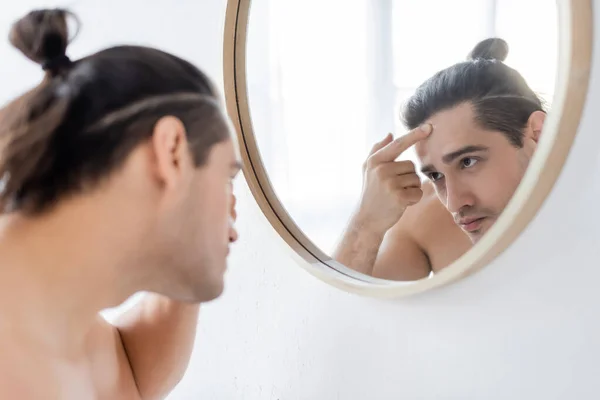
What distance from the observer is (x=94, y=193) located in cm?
56

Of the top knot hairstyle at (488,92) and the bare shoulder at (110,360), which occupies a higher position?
the top knot hairstyle at (488,92)

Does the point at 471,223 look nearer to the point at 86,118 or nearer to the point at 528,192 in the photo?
the point at 528,192

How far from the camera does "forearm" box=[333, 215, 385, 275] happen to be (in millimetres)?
679

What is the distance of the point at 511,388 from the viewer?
583mm

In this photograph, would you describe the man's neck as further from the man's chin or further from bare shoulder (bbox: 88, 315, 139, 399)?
the man's chin

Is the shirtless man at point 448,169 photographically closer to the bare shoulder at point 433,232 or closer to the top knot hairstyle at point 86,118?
the bare shoulder at point 433,232

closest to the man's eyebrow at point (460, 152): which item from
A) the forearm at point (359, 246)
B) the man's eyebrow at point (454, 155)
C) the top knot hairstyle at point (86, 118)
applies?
the man's eyebrow at point (454, 155)

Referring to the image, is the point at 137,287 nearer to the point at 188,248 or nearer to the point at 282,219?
the point at 188,248

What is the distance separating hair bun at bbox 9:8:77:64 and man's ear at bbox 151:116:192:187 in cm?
13

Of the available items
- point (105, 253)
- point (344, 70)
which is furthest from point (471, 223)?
point (105, 253)

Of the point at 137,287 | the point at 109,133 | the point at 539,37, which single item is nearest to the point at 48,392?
the point at 137,287

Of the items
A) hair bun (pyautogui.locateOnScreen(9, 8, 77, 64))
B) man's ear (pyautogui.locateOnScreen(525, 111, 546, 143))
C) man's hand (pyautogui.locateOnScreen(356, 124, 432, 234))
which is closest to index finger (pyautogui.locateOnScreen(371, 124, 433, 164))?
man's hand (pyautogui.locateOnScreen(356, 124, 432, 234))

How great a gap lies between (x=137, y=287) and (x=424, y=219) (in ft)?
0.99

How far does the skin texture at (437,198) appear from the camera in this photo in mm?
554
